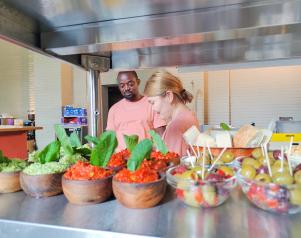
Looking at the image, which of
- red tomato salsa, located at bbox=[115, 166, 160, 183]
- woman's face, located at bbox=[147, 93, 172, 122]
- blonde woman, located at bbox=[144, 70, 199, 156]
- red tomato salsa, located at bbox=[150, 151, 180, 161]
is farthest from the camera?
woman's face, located at bbox=[147, 93, 172, 122]

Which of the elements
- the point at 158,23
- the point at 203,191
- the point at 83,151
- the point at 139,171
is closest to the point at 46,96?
the point at 83,151

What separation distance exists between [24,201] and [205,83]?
14.6 ft

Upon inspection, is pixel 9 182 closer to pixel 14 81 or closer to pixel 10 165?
pixel 10 165

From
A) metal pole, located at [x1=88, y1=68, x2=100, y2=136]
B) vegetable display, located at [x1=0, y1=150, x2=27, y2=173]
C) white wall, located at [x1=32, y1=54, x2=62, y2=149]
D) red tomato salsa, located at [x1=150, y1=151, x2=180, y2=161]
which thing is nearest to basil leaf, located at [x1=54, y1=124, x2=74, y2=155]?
vegetable display, located at [x1=0, y1=150, x2=27, y2=173]

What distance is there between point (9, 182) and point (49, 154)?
0.42 feet

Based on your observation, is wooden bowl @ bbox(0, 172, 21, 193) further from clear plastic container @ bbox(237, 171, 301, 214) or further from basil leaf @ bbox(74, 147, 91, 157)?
clear plastic container @ bbox(237, 171, 301, 214)

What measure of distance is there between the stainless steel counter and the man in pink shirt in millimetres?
1416

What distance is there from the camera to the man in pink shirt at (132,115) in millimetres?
2092

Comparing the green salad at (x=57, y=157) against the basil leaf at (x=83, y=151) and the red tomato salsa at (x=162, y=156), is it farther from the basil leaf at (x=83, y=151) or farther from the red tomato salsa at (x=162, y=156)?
the red tomato salsa at (x=162, y=156)

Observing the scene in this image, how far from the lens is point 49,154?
2.61 feet

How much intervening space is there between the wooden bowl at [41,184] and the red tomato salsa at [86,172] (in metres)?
0.04

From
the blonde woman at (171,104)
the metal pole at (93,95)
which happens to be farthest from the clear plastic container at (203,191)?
the blonde woman at (171,104)

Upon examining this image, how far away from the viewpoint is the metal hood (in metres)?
0.68

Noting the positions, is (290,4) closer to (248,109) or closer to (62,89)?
(248,109)
